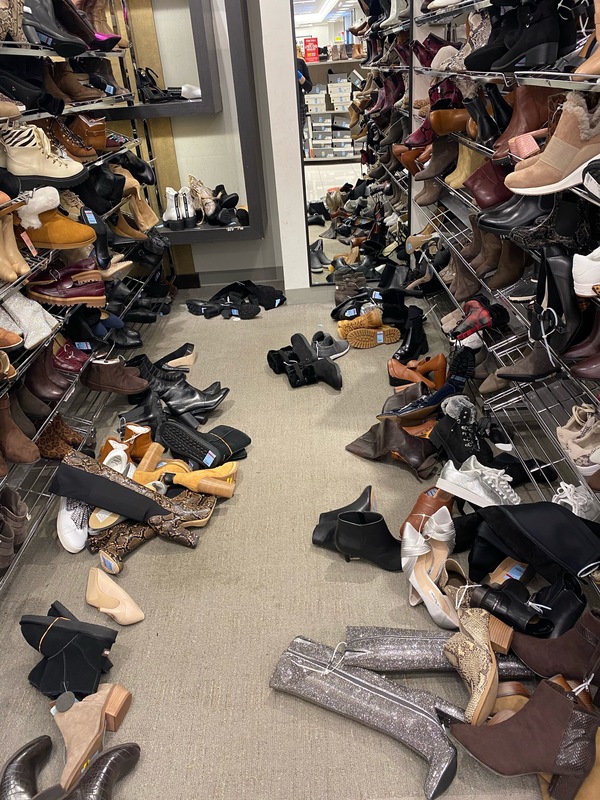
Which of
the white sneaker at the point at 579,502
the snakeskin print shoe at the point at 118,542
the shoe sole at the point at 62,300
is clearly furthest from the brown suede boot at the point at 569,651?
the shoe sole at the point at 62,300

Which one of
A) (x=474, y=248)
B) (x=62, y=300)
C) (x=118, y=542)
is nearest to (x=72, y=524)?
(x=118, y=542)

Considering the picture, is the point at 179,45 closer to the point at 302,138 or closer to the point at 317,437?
the point at 302,138

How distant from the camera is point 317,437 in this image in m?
2.79

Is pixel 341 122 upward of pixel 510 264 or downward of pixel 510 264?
upward

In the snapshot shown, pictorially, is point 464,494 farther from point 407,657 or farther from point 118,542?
point 118,542

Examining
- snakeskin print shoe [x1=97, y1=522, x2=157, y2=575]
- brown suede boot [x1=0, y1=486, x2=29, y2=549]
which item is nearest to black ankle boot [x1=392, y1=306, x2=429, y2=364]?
snakeskin print shoe [x1=97, y1=522, x2=157, y2=575]

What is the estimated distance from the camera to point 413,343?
3.35 meters

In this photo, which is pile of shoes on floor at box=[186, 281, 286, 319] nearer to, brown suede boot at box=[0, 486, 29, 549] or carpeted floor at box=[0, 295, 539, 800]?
carpeted floor at box=[0, 295, 539, 800]

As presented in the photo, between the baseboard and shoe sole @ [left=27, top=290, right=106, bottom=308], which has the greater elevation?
shoe sole @ [left=27, top=290, right=106, bottom=308]

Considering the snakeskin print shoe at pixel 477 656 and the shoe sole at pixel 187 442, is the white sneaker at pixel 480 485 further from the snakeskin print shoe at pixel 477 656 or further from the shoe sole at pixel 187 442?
the shoe sole at pixel 187 442

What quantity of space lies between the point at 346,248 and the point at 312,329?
0.99 m

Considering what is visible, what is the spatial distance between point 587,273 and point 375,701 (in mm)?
1253

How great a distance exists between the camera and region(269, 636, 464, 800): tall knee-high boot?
1.44 meters

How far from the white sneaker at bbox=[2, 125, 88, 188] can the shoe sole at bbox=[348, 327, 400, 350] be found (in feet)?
5.99
